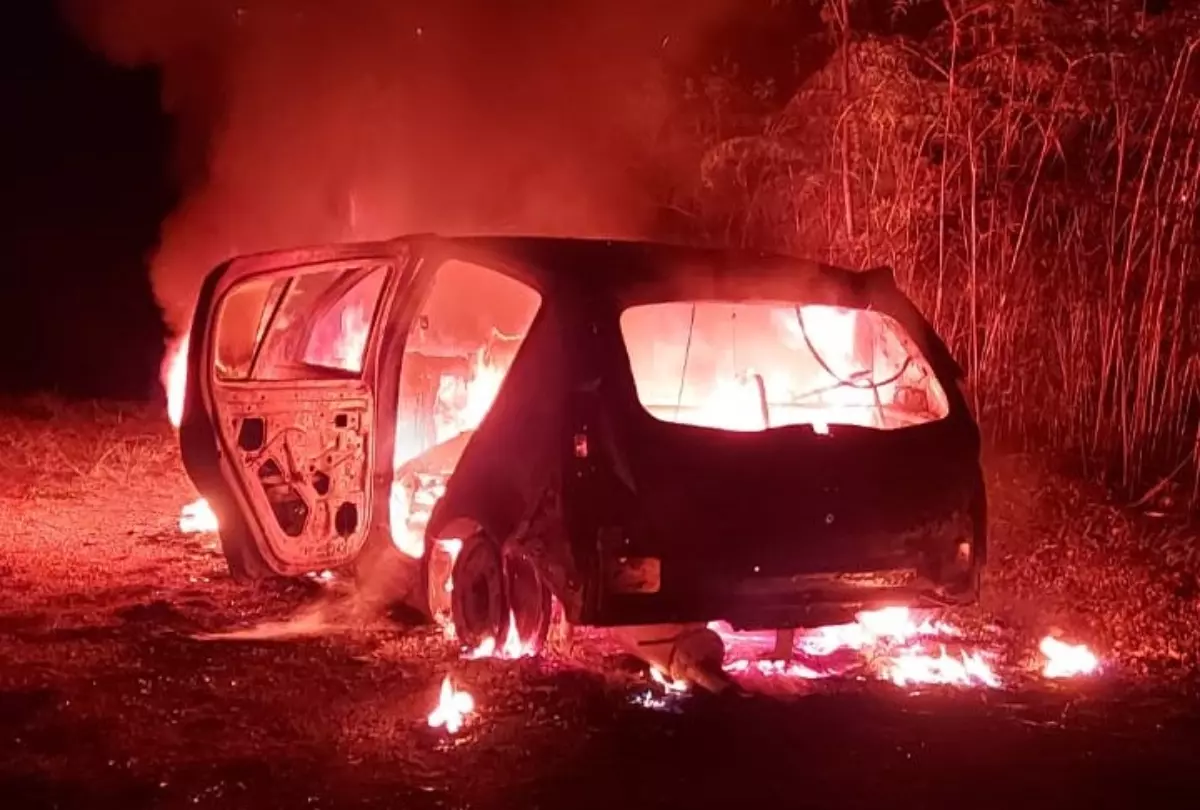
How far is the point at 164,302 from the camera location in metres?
14.3

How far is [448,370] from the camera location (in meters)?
6.95

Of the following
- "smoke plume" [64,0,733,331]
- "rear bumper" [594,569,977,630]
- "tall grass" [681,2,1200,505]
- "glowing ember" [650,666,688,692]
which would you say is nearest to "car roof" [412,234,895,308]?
"rear bumper" [594,569,977,630]

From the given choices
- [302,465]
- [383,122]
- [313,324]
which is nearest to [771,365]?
[302,465]

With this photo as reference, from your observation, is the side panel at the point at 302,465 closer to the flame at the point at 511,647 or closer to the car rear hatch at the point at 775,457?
the flame at the point at 511,647

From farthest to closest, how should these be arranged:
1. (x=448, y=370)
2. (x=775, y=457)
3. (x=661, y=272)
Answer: (x=448, y=370), (x=661, y=272), (x=775, y=457)

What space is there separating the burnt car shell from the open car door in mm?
665

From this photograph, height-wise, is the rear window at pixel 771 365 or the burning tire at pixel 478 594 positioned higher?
the rear window at pixel 771 365

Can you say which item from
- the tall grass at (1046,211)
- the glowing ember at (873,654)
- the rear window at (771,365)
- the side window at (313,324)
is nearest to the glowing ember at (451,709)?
the glowing ember at (873,654)

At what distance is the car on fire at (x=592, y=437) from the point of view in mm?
5242

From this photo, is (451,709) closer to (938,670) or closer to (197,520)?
(938,670)

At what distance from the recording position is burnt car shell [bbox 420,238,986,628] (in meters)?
5.20

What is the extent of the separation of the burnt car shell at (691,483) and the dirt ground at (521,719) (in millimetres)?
409

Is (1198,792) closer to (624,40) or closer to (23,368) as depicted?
(624,40)

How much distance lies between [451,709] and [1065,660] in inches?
98.7
